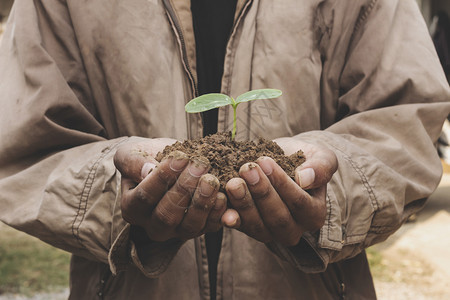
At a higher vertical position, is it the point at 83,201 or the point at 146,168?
the point at 146,168

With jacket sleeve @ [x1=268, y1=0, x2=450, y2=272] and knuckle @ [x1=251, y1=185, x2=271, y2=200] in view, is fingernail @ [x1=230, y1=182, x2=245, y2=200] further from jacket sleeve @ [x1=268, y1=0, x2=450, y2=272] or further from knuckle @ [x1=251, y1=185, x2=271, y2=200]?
jacket sleeve @ [x1=268, y1=0, x2=450, y2=272]

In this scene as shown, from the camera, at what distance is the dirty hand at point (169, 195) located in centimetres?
132

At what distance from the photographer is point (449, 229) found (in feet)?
20.2

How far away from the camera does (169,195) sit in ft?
4.41

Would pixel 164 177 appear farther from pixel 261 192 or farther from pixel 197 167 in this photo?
pixel 261 192

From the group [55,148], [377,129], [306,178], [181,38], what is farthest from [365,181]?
[55,148]

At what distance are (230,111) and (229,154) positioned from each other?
0.39 metres

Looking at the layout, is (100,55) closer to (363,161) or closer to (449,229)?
(363,161)

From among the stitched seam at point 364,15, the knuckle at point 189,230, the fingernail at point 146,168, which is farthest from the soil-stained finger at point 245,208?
the stitched seam at point 364,15

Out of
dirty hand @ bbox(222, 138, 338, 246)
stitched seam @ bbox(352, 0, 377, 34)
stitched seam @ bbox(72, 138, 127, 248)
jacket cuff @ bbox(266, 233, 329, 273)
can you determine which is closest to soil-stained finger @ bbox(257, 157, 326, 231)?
dirty hand @ bbox(222, 138, 338, 246)

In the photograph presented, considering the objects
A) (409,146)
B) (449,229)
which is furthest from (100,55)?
(449,229)

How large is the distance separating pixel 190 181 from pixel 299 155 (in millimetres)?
411

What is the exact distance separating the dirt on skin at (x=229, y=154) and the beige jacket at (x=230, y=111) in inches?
8.0

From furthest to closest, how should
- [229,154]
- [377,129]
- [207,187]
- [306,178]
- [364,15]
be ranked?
[364,15] → [377,129] → [229,154] → [306,178] → [207,187]
